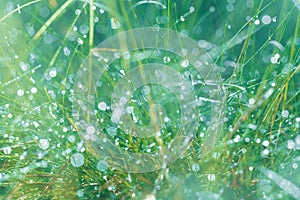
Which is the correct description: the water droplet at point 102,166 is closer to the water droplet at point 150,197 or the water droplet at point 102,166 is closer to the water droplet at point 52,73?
the water droplet at point 150,197

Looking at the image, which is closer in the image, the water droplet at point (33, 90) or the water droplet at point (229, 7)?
the water droplet at point (33, 90)

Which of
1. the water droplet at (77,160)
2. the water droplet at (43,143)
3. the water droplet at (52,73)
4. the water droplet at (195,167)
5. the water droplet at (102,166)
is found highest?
the water droplet at (52,73)

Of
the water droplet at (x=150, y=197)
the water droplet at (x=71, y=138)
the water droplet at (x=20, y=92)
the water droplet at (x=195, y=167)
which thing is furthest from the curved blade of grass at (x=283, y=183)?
the water droplet at (x=20, y=92)

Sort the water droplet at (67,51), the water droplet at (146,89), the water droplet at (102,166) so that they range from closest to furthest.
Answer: the water droplet at (102,166), the water droplet at (146,89), the water droplet at (67,51)

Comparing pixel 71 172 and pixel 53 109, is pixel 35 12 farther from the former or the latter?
pixel 71 172

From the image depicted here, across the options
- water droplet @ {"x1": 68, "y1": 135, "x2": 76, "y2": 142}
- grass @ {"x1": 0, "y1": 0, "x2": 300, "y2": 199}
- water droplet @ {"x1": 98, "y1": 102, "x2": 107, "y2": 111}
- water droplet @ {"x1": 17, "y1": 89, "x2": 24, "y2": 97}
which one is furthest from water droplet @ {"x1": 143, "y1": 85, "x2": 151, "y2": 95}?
water droplet @ {"x1": 17, "y1": 89, "x2": 24, "y2": 97}

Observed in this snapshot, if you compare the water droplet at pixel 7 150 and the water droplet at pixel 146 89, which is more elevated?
the water droplet at pixel 146 89

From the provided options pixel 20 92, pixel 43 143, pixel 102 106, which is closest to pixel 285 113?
pixel 102 106

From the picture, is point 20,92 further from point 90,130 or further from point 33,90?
point 90,130

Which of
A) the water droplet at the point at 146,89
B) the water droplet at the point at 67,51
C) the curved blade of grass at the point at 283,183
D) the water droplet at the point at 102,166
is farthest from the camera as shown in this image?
the water droplet at the point at 67,51
